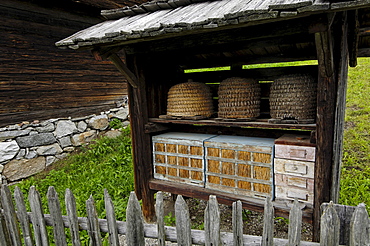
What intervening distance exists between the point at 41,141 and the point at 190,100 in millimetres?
4302

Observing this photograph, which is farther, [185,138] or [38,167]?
[38,167]

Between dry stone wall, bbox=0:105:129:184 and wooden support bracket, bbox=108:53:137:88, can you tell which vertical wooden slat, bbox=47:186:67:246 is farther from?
dry stone wall, bbox=0:105:129:184

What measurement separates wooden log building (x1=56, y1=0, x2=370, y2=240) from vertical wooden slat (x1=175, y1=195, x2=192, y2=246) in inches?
48.3

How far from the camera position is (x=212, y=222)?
6.49 ft

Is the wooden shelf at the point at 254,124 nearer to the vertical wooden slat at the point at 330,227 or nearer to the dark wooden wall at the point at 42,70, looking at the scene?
the vertical wooden slat at the point at 330,227

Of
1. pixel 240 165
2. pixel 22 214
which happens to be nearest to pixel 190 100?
pixel 240 165

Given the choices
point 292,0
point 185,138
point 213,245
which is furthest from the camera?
point 185,138

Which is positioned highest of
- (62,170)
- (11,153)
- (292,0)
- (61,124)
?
(292,0)

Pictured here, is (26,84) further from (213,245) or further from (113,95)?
(213,245)

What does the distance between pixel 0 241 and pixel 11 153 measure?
315 cm

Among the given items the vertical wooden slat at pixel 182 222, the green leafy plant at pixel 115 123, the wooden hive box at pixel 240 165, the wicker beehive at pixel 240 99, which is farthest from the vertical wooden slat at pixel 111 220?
the green leafy plant at pixel 115 123

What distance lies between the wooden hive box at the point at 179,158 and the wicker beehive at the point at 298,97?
1.08m

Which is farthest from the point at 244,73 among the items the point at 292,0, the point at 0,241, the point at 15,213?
the point at 0,241

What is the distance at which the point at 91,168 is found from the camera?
5.97 metres
